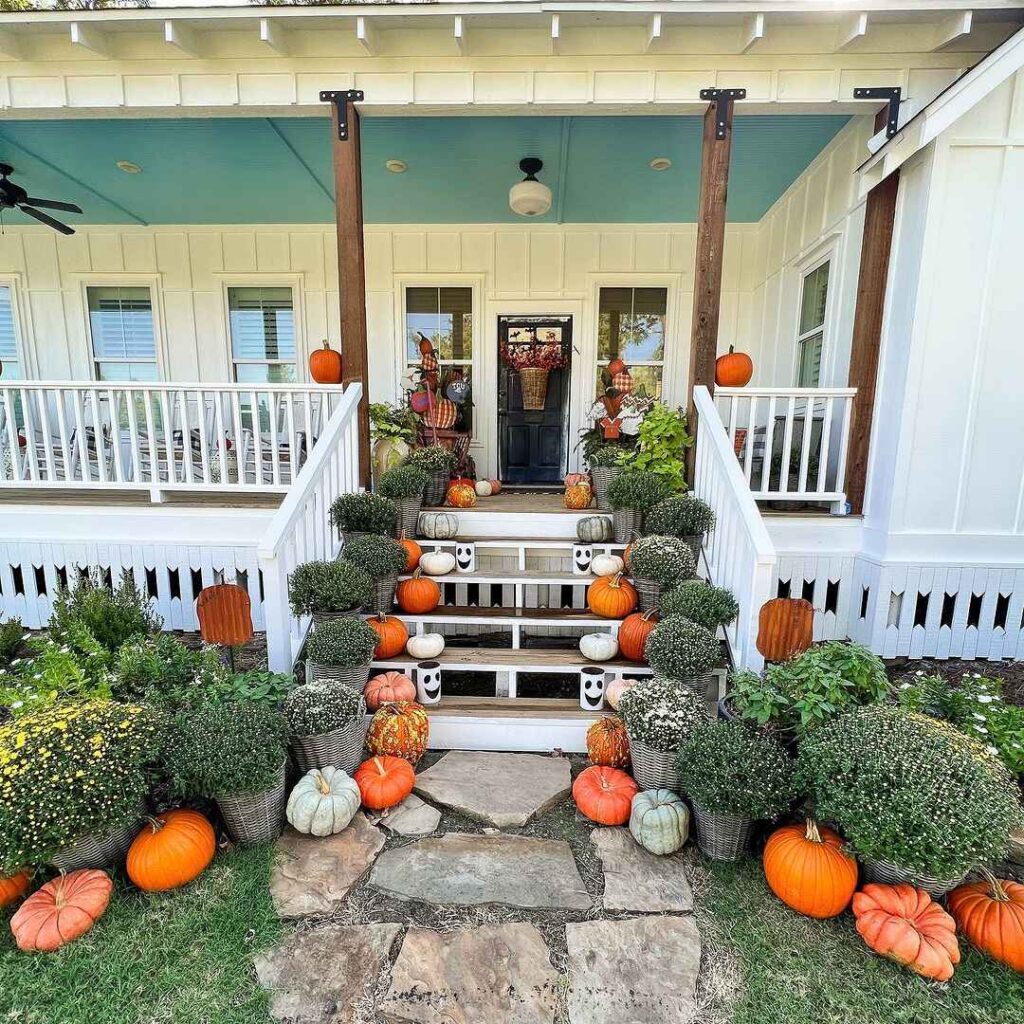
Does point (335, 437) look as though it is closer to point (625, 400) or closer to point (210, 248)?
point (625, 400)

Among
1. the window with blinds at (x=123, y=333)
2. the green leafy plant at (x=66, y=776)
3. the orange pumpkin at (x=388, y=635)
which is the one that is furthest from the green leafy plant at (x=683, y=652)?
the window with blinds at (x=123, y=333)

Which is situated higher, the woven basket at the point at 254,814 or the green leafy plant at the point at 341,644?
the green leafy plant at the point at 341,644

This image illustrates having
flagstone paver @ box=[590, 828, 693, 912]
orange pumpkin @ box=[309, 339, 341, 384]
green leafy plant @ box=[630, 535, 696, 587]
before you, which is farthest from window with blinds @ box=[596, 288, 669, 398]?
flagstone paver @ box=[590, 828, 693, 912]

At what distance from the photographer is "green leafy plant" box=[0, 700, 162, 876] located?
5.13 ft

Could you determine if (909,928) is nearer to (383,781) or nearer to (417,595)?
(383,781)

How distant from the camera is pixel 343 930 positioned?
1.61m

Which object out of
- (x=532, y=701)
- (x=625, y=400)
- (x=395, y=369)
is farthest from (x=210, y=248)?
(x=532, y=701)

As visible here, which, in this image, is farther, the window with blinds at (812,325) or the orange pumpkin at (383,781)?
the window with blinds at (812,325)

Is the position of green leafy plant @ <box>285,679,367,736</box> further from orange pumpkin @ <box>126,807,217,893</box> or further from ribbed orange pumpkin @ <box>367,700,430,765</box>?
orange pumpkin @ <box>126,807,217,893</box>

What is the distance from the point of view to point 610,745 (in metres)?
2.24

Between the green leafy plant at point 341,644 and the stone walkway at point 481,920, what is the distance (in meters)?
0.61

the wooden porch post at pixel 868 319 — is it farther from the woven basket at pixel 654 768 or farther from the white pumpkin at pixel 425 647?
the white pumpkin at pixel 425 647

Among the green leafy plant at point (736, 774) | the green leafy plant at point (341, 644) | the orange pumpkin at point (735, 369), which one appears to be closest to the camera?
the green leafy plant at point (736, 774)

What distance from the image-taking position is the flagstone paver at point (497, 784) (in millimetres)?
2082
